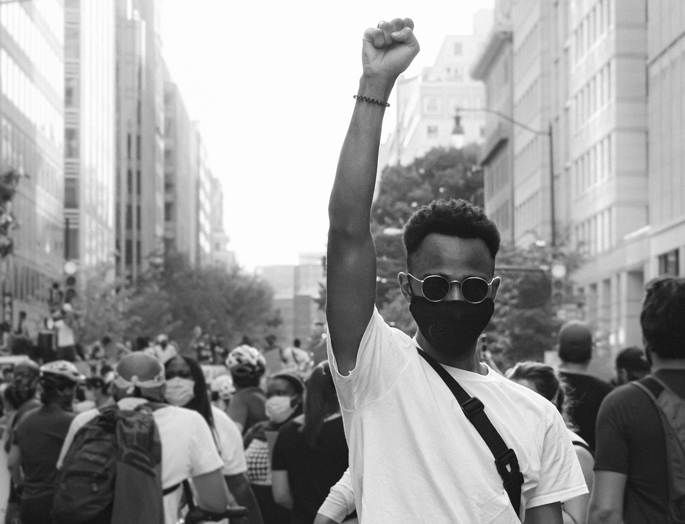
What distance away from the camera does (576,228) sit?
70.1 metres

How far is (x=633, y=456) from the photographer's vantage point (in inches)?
224

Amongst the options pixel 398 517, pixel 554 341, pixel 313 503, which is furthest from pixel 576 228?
pixel 398 517

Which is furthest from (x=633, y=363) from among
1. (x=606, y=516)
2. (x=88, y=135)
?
(x=88, y=135)

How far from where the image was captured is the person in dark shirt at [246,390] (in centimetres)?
1203

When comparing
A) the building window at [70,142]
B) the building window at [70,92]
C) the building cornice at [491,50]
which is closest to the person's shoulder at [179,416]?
the building window at [70,142]

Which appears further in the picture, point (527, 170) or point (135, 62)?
point (135, 62)

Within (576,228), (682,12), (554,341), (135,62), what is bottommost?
(554,341)

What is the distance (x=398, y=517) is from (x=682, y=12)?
141ft

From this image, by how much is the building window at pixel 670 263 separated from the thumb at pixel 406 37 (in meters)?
42.6

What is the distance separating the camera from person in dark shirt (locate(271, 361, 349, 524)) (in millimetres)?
7824

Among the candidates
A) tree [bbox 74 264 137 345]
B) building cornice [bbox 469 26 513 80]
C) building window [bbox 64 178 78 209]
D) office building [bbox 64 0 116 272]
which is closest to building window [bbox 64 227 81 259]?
office building [bbox 64 0 116 272]

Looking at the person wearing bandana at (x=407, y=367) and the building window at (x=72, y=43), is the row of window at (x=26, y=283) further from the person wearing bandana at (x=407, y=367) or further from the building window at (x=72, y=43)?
the person wearing bandana at (x=407, y=367)

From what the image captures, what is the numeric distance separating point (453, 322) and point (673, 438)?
2.01 metres

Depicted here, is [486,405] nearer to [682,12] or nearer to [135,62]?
[682,12]
